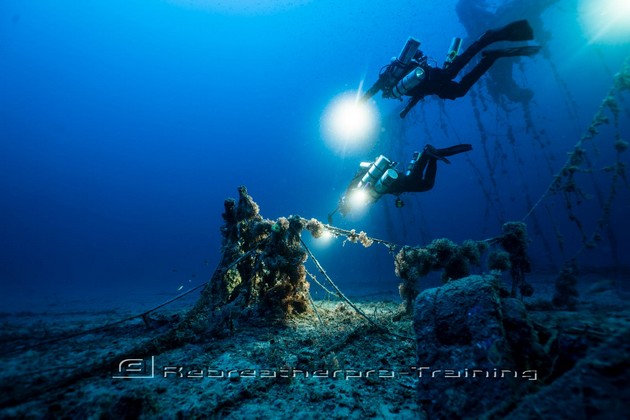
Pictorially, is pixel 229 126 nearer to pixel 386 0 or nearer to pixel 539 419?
pixel 386 0

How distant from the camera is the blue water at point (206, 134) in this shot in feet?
260

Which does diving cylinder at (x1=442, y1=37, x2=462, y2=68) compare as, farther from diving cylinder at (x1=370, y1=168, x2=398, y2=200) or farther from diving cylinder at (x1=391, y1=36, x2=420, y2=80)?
diving cylinder at (x1=370, y1=168, x2=398, y2=200)

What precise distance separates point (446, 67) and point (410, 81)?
88 centimetres

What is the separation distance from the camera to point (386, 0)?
6856cm

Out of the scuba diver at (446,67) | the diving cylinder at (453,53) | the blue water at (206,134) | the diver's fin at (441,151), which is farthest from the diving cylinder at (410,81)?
the blue water at (206,134)

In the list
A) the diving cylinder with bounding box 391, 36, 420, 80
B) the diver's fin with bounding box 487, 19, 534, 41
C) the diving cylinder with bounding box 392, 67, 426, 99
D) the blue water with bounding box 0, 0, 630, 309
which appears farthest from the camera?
the blue water with bounding box 0, 0, 630, 309

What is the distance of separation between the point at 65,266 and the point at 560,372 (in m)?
186

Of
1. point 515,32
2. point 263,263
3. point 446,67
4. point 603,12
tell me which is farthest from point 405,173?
point 603,12

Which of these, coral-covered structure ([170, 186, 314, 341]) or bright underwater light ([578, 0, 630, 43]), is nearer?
coral-covered structure ([170, 186, 314, 341])

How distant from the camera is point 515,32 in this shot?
5.23 metres

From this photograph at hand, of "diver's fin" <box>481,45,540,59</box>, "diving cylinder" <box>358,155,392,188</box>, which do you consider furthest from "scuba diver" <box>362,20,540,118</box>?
"diving cylinder" <box>358,155,392,188</box>

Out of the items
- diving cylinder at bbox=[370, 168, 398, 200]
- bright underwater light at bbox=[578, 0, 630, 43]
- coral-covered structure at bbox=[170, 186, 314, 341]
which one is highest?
bright underwater light at bbox=[578, 0, 630, 43]

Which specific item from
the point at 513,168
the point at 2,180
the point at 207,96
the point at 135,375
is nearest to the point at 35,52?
the point at 207,96

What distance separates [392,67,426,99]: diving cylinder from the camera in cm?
579
